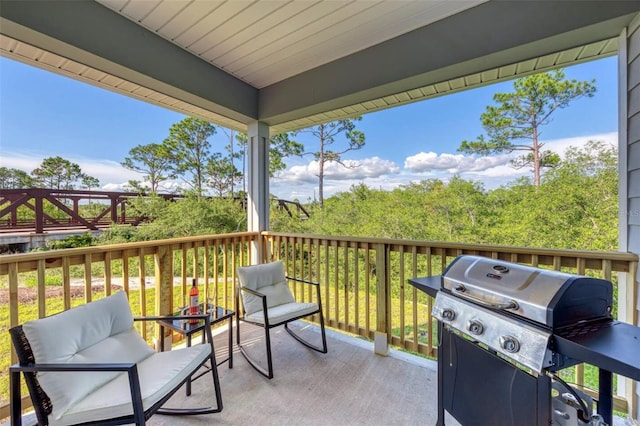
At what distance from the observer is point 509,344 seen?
3.33ft

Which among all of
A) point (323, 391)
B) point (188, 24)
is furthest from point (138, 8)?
point (323, 391)

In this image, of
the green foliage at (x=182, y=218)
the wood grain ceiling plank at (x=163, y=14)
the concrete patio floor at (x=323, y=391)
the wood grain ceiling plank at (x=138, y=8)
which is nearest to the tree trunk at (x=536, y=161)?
the concrete patio floor at (x=323, y=391)

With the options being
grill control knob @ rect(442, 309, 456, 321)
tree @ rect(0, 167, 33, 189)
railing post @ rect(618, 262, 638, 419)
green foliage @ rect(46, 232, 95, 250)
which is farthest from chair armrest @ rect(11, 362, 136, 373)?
railing post @ rect(618, 262, 638, 419)

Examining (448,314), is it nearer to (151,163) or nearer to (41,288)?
(41,288)

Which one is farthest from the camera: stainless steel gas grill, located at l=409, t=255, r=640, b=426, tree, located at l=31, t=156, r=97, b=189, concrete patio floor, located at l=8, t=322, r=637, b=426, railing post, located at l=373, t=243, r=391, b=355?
tree, located at l=31, t=156, r=97, b=189

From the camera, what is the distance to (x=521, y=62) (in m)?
1.98

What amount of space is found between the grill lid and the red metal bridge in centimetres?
351

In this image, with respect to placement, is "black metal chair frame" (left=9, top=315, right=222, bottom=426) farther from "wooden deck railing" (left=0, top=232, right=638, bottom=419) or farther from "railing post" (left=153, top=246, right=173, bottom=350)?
"railing post" (left=153, top=246, right=173, bottom=350)

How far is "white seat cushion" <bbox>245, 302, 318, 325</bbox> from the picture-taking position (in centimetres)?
219

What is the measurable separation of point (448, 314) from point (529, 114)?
121 inches

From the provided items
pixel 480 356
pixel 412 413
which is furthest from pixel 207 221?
pixel 480 356

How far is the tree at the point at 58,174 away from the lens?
8.99 feet

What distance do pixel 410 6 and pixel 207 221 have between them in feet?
14.6

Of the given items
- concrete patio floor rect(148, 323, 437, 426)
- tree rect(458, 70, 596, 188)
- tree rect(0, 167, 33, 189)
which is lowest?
concrete patio floor rect(148, 323, 437, 426)
